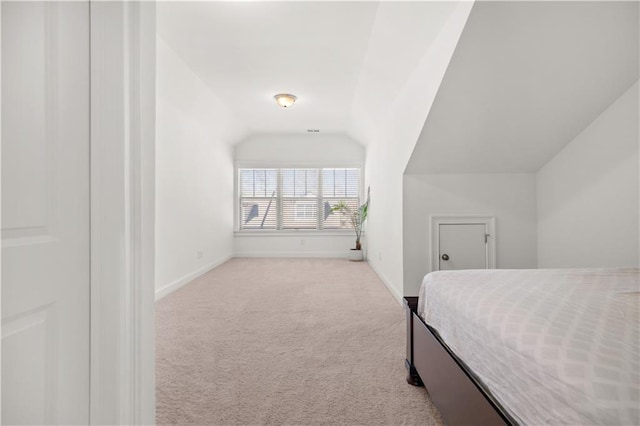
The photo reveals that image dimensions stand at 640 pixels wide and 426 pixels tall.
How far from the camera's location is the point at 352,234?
636cm

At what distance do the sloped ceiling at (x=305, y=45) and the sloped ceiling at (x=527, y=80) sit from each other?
358 millimetres

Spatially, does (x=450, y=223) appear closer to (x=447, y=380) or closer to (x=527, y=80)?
(x=527, y=80)

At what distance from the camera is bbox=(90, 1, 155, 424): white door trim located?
861 mm

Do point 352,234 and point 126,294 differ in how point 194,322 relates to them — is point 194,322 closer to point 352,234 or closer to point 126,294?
point 126,294

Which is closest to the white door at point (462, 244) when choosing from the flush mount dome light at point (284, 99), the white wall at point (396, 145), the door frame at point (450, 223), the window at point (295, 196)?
the door frame at point (450, 223)

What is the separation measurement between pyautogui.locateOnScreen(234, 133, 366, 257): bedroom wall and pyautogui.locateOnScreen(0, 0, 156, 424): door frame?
5469 millimetres

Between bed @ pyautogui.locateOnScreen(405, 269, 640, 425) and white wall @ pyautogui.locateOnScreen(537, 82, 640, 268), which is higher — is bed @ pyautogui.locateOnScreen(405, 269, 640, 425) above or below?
below

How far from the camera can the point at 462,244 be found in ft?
9.83

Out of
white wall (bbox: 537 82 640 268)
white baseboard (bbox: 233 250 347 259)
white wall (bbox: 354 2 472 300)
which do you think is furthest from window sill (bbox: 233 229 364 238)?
white wall (bbox: 537 82 640 268)

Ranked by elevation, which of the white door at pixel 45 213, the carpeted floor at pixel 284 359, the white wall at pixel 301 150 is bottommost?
the carpeted floor at pixel 284 359

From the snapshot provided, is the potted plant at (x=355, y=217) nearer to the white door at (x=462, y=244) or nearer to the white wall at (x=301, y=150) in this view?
the white wall at (x=301, y=150)

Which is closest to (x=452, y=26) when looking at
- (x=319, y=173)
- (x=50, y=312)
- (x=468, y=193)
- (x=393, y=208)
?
(x=468, y=193)

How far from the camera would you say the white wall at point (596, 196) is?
208 centimetres

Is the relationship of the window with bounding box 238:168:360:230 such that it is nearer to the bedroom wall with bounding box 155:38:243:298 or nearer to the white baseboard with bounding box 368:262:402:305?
the bedroom wall with bounding box 155:38:243:298
